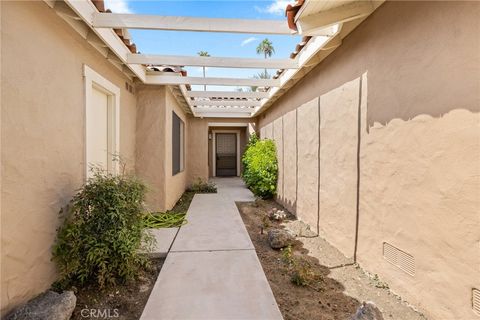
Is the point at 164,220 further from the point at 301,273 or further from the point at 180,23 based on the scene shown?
the point at 180,23

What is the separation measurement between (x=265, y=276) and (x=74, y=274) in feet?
7.90

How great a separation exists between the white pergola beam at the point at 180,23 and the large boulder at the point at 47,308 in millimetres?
3220

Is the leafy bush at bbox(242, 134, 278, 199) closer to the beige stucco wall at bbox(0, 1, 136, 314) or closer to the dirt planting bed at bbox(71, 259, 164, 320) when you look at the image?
the dirt planting bed at bbox(71, 259, 164, 320)

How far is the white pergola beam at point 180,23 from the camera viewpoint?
327 cm

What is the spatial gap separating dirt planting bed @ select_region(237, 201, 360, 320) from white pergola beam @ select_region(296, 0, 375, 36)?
10.5ft

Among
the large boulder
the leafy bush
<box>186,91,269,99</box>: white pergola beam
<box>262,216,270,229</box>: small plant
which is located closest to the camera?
the large boulder

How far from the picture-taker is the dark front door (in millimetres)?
15172

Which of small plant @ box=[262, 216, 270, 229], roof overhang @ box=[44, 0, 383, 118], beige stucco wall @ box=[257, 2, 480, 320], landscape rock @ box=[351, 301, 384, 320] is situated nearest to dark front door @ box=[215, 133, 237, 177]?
small plant @ box=[262, 216, 270, 229]

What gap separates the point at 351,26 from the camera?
3.77 m

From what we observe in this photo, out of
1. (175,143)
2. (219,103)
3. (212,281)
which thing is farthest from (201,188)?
(212,281)

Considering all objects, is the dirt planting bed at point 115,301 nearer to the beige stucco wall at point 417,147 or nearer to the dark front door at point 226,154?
the beige stucco wall at point 417,147

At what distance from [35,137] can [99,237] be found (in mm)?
1286

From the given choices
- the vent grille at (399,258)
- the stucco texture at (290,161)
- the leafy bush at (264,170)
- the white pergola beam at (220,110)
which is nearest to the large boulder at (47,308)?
the vent grille at (399,258)

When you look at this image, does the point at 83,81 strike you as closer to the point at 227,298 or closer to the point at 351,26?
the point at 227,298
